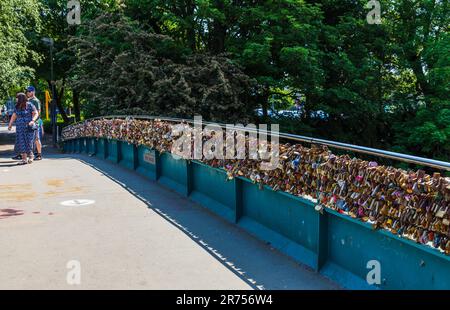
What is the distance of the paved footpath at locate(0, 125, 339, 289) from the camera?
5004 mm

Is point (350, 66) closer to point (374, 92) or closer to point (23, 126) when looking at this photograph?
point (374, 92)

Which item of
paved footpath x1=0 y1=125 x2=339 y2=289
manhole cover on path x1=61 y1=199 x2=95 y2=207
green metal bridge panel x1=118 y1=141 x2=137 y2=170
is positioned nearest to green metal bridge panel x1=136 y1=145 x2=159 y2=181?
green metal bridge panel x1=118 y1=141 x2=137 y2=170

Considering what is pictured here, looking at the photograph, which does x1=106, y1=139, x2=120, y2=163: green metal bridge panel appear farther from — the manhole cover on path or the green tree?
the green tree

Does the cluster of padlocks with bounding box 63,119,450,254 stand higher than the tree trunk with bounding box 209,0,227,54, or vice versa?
the tree trunk with bounding box 209,0,227,54

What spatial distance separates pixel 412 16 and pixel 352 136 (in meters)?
5.66

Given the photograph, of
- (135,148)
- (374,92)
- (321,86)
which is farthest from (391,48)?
(135,148)

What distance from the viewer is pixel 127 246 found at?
20.1ft

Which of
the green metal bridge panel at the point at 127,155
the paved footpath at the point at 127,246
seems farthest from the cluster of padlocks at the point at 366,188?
the green metal bridge panel at the point at 127,155
